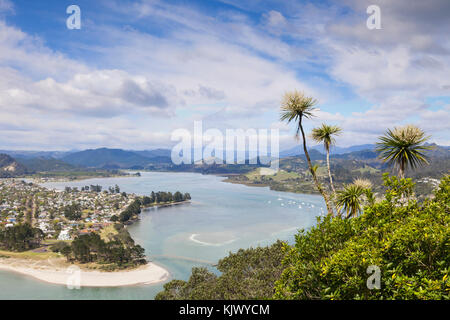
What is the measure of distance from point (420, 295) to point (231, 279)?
16547 mm

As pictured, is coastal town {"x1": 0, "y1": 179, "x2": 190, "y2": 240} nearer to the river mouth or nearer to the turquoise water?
the turquoise water

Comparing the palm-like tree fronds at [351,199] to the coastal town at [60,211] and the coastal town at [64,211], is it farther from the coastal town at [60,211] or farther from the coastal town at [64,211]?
the coastal town at [60,211]

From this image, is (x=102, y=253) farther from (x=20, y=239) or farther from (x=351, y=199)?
(x=351, y=199)

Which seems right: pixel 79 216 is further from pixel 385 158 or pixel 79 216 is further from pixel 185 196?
pixel 385 158

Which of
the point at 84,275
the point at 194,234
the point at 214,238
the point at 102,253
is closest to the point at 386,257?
the point at 84,275

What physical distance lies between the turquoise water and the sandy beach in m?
1.11

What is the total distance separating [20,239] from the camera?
4906 centimetres

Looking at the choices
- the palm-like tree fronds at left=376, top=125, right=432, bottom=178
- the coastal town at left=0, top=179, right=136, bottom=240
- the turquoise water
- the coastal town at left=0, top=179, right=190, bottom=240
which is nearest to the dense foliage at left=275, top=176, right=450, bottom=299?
the palm-like tree fronds at left=376, top=125, right=432, bottom=178

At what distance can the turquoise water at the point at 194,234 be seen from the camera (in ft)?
112

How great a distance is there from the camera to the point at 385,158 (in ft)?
34.5

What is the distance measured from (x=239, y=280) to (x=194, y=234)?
3930 cm

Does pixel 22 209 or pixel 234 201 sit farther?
pixel 234 201

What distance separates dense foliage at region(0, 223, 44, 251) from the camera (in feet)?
160
